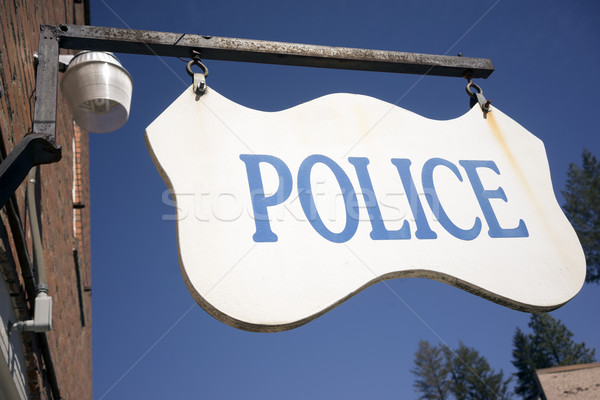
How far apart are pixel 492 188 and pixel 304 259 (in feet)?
3.42

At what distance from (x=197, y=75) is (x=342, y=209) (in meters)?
0.91

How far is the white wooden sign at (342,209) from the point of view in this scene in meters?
1.86

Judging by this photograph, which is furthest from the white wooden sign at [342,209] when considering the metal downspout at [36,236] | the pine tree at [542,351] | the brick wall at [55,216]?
the pine tree at [542,351]

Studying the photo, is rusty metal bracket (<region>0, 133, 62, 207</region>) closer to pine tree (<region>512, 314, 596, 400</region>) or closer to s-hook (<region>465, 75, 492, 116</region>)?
s-hook (<region>465, 75, 492, 116</region>)

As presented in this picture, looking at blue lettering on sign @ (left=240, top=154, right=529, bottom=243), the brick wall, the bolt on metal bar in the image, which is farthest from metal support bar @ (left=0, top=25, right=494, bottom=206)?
blue lettering on sign @ (left=240, top=154, right=529, bottom=243)

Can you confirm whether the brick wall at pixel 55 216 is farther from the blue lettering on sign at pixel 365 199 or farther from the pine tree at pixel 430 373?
the pine tree at pixel 430 373

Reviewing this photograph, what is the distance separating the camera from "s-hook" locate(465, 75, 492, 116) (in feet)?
8.87

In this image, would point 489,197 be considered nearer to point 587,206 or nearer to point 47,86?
point 47,86

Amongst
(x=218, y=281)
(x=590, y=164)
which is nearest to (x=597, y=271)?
(x=590, y=164)

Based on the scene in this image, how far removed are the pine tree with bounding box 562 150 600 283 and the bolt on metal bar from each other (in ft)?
79.1

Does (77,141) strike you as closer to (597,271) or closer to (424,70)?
(424,70)

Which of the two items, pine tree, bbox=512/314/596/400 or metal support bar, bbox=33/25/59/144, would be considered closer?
metal support bar, bbox=33/25/59/144

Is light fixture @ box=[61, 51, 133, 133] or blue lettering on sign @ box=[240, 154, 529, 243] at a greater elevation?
light fixture @ box=[61, 51, 133, 133]

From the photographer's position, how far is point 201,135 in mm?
2150
